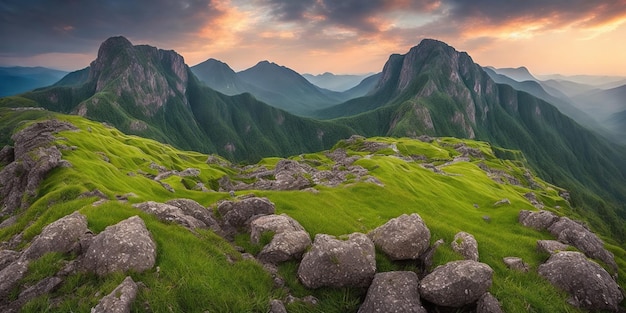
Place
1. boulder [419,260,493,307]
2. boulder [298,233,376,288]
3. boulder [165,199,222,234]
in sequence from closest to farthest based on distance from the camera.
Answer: boulder [419,260,493,307]
boulder [298,233,376,288]
boulder [165,199,222,234]

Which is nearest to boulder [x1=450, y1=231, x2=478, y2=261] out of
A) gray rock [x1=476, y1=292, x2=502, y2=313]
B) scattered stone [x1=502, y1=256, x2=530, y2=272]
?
scattered stone [x1=502, y1=256, x2=530, y2=272]

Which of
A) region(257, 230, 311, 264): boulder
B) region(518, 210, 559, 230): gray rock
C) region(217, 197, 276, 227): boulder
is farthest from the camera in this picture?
region(518, 210, 559, 230): gray rock

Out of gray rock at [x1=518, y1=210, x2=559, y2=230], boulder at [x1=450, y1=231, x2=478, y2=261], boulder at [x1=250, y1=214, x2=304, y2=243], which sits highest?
boulder at [x1=250, y1=214, x2=304, y2=243]

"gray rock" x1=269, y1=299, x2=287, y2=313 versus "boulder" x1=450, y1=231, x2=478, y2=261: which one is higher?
"gray rock" x1=269, y1=299, x2=287, y2=313

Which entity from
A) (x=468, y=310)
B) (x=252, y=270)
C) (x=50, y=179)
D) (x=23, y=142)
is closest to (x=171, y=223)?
(x=252, y=270)

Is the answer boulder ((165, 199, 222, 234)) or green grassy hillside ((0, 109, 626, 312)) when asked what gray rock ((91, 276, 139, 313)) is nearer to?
green grassy hillside ((0, 109, 626, 312))

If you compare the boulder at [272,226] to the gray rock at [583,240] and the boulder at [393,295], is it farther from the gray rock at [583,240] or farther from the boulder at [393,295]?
the gray rock at [583,240]

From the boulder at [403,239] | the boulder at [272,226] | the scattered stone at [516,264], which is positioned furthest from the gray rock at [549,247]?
the boulder at [272,226]

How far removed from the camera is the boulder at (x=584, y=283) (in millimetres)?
21031

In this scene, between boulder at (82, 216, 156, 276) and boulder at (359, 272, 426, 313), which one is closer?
boulder at (359, 272, 426, 313)

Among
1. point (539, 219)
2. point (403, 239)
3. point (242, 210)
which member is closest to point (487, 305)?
point (403, 239)

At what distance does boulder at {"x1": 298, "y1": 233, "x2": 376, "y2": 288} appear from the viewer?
742 inches

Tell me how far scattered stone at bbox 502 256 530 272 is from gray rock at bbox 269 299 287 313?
20.2 meters

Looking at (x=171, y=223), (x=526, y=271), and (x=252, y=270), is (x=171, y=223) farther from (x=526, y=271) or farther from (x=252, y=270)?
(x=526, y=271)
